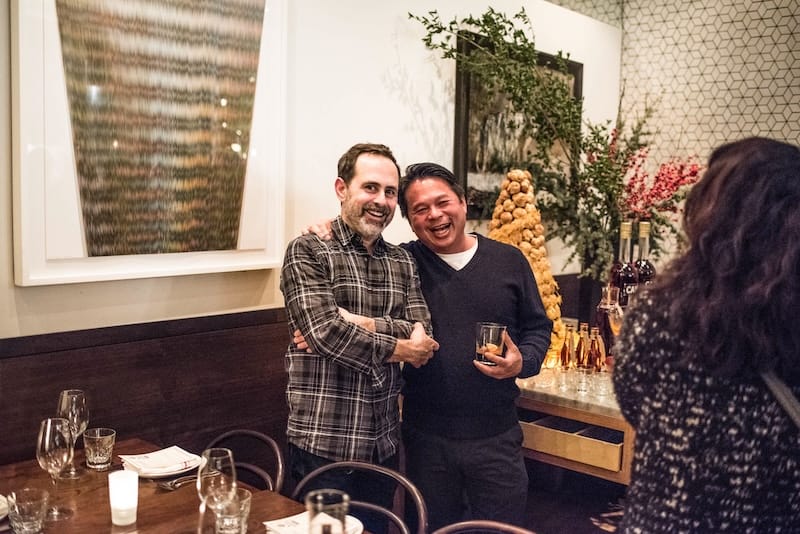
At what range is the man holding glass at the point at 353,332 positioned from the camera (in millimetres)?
2195

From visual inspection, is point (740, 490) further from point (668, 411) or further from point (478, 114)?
point (478, 114)

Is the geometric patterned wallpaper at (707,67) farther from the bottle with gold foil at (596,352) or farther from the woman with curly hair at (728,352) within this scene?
the woman with curly hair at (728,352)

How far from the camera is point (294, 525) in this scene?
174cm

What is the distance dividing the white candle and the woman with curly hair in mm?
1078

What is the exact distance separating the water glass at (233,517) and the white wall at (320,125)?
948 millimetres

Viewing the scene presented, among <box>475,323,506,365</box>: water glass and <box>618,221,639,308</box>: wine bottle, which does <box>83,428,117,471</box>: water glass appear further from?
<box>618,221,639,308</box>: wine bottle

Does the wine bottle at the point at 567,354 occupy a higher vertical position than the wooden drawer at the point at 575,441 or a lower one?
higher

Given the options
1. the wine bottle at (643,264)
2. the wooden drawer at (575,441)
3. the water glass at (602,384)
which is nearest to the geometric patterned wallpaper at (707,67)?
the wine bottle at (643,264)

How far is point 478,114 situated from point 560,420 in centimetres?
151

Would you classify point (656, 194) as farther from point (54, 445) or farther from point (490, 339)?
point (54, 445)

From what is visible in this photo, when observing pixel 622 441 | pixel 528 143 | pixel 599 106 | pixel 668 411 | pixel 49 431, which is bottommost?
pixel 622 441

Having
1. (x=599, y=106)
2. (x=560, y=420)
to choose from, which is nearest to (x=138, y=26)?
(x=560, y=420)

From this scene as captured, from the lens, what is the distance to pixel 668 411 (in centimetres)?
138

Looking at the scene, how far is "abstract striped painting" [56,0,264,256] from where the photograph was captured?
7.40ft
